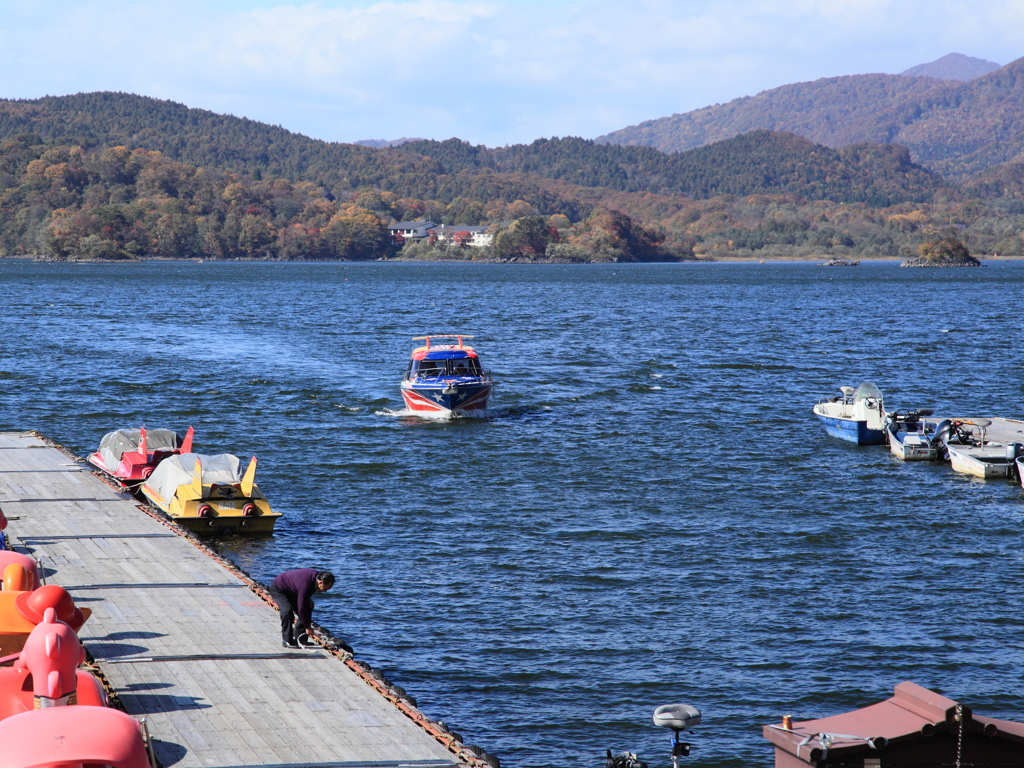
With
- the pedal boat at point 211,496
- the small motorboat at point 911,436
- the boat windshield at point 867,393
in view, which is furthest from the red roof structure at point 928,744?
the boat windshield at point 867,393

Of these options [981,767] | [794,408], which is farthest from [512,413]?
[981,767]

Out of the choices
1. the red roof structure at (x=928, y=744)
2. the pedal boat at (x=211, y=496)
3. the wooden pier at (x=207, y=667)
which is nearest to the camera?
the red roof structure at (x=928, y=744)

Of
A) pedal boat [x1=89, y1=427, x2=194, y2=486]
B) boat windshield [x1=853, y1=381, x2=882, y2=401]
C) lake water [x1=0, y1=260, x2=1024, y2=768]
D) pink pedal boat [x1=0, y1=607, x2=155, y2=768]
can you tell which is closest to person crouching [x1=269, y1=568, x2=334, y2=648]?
lake water [x1=0, y1=260, x2=1024, y2=768]

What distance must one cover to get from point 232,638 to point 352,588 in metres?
7.87

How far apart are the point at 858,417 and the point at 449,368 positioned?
764 inches

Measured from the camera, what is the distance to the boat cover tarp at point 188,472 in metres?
30.5

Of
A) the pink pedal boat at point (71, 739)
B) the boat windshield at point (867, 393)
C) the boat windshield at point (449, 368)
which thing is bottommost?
the boat windshield at point (867, 393)

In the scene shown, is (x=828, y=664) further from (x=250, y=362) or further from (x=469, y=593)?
(x=250, y=362)

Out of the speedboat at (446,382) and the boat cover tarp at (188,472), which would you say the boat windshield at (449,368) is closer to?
the speedboat at (446,382)

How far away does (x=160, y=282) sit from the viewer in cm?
19712

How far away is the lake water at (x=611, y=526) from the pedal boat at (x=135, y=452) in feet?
12.7

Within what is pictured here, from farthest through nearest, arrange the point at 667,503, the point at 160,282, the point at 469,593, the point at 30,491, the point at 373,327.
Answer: the point at 160,282 < the point at 373,327 < the point at 667,503 < the point at 30,491 < the point at 469,593

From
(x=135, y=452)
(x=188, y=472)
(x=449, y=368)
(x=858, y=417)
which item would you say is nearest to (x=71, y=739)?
(x=188, y=472)

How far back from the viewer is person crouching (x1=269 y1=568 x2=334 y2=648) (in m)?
17.6
